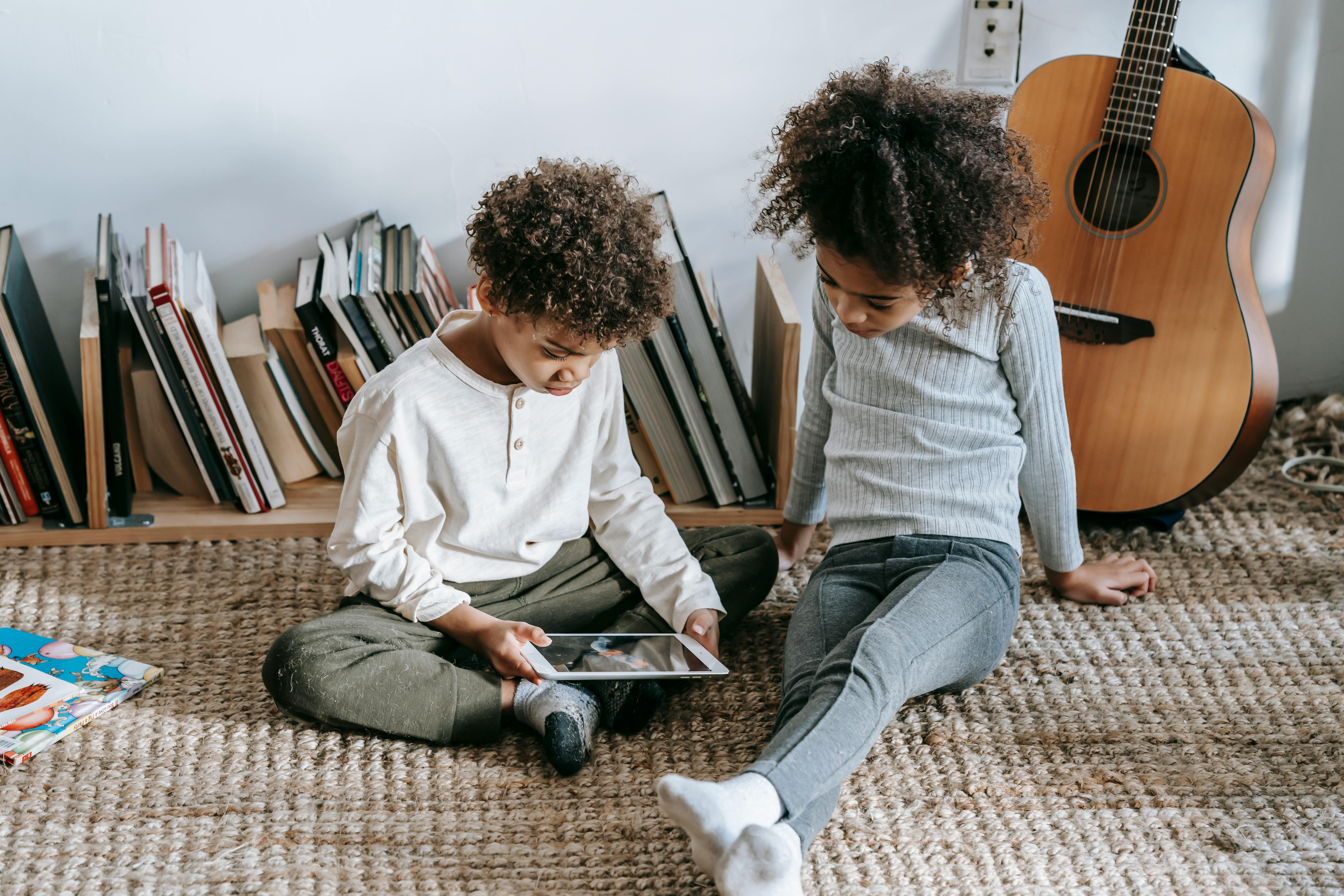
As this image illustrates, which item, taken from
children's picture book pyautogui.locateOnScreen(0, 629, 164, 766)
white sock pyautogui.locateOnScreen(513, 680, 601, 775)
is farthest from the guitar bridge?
children's picture book pyautogui.locateOnScreen(0, 629, 164, 766)

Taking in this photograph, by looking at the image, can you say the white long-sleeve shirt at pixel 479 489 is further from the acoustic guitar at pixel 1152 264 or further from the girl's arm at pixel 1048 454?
the acoustic guitar at pixel 1152 264

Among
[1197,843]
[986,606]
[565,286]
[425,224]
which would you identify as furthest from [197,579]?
[1197,843]

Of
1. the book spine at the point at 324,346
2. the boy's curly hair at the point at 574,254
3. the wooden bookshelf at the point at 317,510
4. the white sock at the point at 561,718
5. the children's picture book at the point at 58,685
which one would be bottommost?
the children's picture book at the point at 58,685

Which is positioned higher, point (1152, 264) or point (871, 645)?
point (1152, 264)

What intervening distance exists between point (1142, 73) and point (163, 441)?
125 centimetres

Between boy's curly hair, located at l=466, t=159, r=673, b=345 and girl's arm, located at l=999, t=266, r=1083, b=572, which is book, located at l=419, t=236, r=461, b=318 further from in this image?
girl's arm, located at l=999, t=266, r=1083, b=572

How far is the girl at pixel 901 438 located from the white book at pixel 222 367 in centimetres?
66

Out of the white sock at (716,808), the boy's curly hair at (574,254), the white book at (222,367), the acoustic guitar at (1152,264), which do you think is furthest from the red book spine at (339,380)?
the acoustic guitar at (1152,264)

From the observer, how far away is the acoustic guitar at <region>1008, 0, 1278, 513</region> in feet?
3.64

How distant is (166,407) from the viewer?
4.00ft

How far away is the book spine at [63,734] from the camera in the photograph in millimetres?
835

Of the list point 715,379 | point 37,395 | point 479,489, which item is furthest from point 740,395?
point 37,395

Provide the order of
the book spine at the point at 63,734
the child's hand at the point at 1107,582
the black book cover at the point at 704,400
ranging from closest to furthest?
the book spine at the point at 63,734
the child's hand at the point at 1107,582
the black book cover at the point at 704,400

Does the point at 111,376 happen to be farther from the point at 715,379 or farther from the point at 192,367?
the point at 715,379
